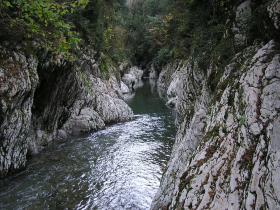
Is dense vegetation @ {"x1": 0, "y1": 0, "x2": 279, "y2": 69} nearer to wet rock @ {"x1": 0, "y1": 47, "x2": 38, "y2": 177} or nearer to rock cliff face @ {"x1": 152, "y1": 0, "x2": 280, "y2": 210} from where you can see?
wet rock @ {"x1": 0, "y1": 47, "x2": 38, "y2": 177}

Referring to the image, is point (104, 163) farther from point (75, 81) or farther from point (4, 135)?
point (75, 81)

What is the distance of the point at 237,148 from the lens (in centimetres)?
758

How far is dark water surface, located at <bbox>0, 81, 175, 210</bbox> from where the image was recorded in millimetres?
11773

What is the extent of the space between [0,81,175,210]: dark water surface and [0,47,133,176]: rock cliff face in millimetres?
966

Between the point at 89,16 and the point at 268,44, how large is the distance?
21.1 metres

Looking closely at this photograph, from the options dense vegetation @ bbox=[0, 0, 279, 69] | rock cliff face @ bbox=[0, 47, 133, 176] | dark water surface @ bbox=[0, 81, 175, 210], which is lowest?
dark water surface @ bbox=[0, 81, 175, 210]

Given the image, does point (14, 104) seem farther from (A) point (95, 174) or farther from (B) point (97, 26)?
(B) point (97, 26)

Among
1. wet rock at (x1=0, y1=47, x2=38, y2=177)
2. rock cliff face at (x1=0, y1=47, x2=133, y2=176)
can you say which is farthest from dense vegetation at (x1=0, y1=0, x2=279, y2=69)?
rock cliff face at (x1=0, y1=47, x2=133, y2=176)

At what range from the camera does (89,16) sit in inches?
1099

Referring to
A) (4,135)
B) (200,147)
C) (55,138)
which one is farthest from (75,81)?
(200,147)

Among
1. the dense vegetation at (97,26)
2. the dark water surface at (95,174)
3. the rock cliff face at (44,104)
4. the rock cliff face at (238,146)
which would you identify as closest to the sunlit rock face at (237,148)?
the rock cliff face at (238,146)

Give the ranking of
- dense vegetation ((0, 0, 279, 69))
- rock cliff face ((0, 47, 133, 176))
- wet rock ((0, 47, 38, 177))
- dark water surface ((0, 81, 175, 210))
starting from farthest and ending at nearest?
1. rock cliff face ((0, 47, 133, 176))
2. wet rock ((0, 47, 38, 177))
3. dark water surface ((0, 81, 175, 210))
4. dense vegetation ((0, 0, 279, 69))

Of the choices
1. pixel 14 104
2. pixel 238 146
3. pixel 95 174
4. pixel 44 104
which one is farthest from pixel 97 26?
pixel 238 146

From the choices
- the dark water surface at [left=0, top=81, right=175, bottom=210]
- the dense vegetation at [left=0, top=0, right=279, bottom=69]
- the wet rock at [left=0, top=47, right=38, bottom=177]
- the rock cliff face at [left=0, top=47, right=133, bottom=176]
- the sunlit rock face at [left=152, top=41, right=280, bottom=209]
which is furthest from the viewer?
the rock cliff face at [left=0, top=47, right=133, bottom=176]
